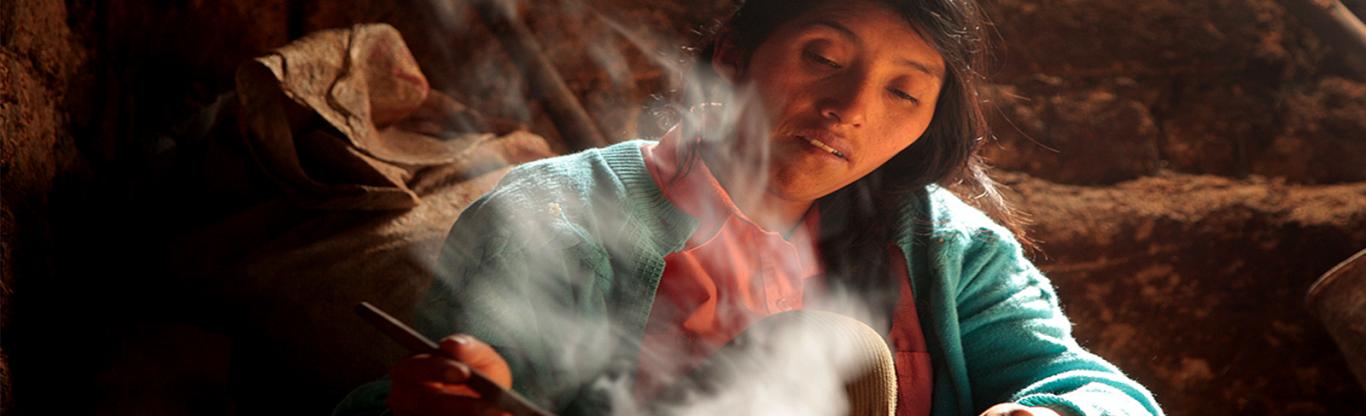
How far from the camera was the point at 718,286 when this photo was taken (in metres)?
1.37

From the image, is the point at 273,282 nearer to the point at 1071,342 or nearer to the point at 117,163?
the point at 117,163

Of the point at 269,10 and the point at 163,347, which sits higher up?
the point at 269,10

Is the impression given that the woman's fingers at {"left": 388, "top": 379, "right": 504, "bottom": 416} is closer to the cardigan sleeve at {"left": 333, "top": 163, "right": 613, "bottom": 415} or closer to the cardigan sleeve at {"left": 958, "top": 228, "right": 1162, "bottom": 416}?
the cardigan sleeve at {"left": 333, "top": 163, "right": 613, "bottom": 415}

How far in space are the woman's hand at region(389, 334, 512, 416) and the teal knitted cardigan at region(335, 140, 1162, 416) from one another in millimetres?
195

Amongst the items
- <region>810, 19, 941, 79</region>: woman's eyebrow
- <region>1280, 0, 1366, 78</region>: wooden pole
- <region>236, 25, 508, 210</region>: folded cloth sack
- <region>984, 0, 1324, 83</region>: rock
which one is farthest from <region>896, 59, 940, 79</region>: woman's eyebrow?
<region>1280, 0, 1366, 78</region>: wooden pole

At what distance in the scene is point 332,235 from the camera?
1.97m

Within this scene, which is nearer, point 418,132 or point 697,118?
point 697,118

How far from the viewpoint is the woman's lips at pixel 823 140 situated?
4.25 ft

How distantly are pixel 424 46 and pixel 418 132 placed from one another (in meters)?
0.34

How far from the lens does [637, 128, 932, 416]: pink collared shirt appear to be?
4.31ft

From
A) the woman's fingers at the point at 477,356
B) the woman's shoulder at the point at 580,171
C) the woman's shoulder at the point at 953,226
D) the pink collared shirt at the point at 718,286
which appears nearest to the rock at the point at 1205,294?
the woman's shoulder at the point at 953,226

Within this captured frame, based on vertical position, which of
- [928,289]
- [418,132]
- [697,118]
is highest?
[697,118]

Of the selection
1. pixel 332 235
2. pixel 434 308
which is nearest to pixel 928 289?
pixel 434 308

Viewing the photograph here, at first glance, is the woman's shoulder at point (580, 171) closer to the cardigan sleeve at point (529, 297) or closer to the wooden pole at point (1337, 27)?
the cardigan sleeve at point (529, 297)
